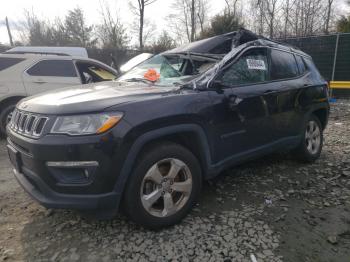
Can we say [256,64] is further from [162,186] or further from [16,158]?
[16,158]

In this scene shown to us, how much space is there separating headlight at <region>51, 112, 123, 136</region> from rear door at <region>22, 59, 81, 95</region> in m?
4.57

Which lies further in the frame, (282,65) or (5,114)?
(5,114)

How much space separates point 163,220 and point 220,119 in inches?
43.8

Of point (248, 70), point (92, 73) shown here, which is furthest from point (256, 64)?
point (92, 73)

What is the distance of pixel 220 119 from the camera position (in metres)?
2.86

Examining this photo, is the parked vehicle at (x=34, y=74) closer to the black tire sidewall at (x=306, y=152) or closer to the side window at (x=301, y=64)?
the side window at (x=301, y=64)

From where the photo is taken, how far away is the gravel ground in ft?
7.69

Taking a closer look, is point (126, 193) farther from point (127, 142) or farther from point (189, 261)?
point (189, 261)

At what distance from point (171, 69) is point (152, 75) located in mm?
239

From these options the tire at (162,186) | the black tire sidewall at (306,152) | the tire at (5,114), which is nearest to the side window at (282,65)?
the black tire sidewall at (306,152)

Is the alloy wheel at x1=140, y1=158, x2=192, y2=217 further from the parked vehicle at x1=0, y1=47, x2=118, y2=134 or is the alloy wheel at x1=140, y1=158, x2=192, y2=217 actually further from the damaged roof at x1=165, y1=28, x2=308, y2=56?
the parked vehicle at x1=0, y1=47, x2=118, y2=134

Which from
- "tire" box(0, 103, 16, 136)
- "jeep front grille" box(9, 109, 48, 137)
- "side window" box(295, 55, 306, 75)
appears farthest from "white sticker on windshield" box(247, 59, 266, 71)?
"tire" box(0, 103, 16, 136)

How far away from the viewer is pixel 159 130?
7.99ft

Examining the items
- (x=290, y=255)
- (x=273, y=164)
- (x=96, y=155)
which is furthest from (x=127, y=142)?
(x=273, y=164)
